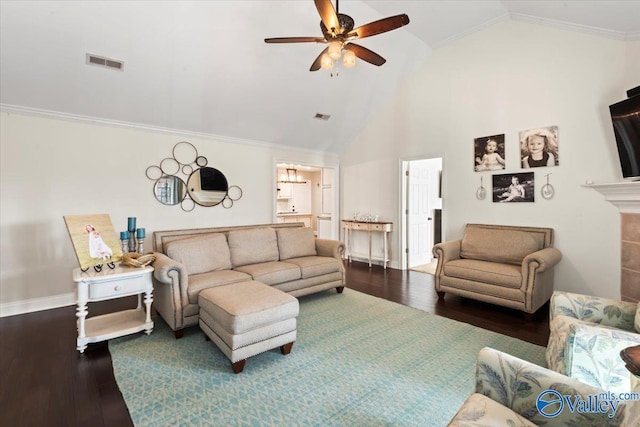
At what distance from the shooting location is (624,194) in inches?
95.7

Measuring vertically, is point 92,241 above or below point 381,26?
below

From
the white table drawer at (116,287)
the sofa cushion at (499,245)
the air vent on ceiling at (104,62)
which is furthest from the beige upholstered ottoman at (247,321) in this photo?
the sofa cushion at (499,245)

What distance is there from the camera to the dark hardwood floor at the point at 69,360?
178cm

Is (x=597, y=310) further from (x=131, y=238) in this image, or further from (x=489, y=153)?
(x=131, y=238)

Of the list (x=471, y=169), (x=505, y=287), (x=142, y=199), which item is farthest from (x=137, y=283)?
(x=471, y=169)

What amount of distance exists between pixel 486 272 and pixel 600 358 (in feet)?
6.92

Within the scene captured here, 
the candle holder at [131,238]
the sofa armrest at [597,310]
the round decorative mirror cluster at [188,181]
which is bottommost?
the sofa armrest at [597,310]

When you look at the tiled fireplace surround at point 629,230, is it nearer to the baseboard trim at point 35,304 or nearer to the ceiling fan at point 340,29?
the ceiling fan at point 340,29

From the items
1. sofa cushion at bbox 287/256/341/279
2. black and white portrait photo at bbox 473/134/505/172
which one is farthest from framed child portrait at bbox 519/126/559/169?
sofa cushion at bbox 287/256/341/279

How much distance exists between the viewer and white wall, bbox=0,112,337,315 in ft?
10.9

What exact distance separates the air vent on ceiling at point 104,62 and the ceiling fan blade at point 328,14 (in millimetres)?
2422

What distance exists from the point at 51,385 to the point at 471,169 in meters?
5.27

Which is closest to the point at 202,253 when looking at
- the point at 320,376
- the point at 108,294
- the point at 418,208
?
the point at 108,294

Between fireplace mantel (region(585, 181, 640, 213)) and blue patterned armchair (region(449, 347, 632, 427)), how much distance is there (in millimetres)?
2131
